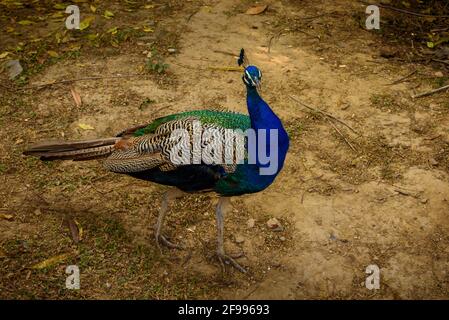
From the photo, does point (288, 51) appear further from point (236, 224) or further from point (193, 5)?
point (236, 224)

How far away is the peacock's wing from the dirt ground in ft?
2.27

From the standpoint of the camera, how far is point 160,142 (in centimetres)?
400

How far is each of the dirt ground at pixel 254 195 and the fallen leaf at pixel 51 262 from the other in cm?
3

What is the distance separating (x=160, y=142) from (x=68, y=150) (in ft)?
2.62

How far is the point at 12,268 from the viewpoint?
407 cm

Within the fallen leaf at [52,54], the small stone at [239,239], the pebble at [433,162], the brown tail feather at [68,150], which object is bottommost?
the small stone at [239,239]

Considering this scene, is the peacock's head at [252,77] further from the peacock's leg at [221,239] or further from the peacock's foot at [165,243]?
the peacock's foot at [165,243]

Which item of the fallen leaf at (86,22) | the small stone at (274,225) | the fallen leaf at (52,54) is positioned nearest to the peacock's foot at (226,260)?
the small stone at (274,225)

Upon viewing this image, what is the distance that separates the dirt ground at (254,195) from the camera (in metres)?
4.06

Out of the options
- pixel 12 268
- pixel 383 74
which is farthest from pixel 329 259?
pixel 383 74

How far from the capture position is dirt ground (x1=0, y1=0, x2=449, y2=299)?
4.06 m

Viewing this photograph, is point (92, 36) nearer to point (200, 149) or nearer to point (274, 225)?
point (200, 149)

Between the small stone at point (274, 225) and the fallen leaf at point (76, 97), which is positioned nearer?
the small stone at point (274, 225)
